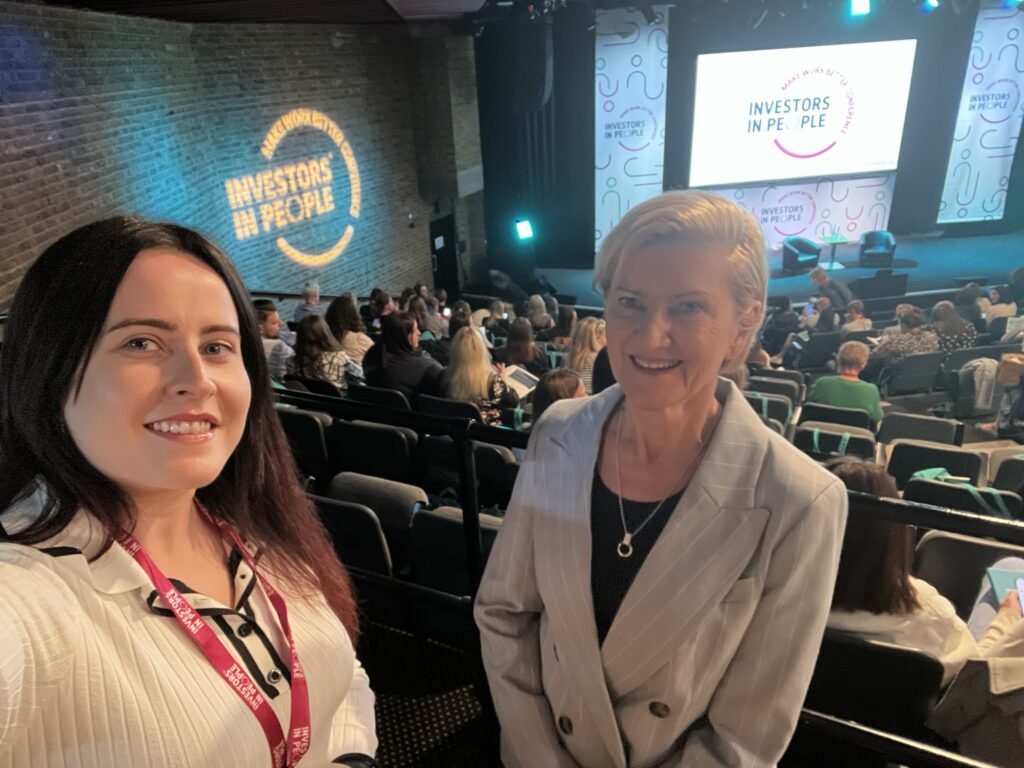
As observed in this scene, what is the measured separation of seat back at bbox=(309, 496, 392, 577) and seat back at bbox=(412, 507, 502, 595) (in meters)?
0.11

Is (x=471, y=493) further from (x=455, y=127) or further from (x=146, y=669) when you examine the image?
(x=455, y=127)

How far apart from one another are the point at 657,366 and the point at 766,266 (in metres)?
0.23

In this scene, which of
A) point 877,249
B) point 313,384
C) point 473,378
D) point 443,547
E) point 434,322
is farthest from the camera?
point 877,249

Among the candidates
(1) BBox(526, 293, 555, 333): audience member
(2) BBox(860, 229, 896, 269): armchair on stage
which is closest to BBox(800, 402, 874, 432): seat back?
(1) BBox(526, 293, 555, 333): audience member

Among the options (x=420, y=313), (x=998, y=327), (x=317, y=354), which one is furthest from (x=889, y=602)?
(x=998, y=327)

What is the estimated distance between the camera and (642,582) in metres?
1.02

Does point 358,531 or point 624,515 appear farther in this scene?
point 358,531

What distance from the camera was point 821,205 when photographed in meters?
11.0

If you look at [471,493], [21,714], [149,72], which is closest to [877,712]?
[471,493]

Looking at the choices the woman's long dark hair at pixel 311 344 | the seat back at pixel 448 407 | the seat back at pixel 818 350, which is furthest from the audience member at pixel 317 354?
the seat back at pixel 818 350

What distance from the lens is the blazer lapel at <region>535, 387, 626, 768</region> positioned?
1073mm

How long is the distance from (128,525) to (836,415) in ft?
14.6

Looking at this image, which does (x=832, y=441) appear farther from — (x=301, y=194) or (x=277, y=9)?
(x=301, y=194)

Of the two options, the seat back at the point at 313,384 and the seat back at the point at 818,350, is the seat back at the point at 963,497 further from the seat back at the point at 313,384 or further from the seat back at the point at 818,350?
the seat back at the point at 818,350
